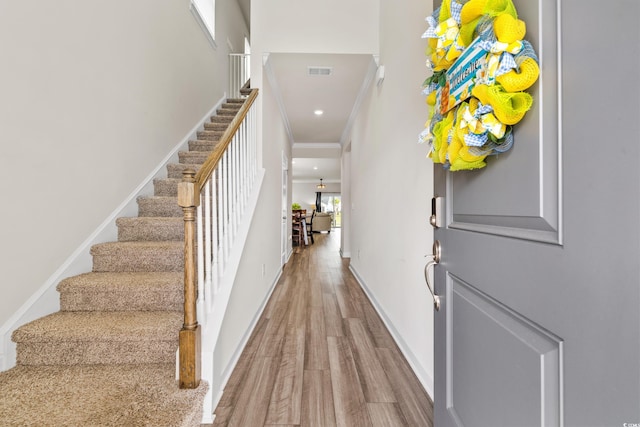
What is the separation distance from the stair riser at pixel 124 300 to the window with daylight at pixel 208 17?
3.70m

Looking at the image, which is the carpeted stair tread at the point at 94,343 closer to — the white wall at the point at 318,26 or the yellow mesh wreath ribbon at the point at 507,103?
the yellow mesh wreath ribbon at the point at 507,103

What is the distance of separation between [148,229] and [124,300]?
688 millimetres

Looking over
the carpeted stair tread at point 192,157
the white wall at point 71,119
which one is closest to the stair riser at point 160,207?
the white wall at point 71,119

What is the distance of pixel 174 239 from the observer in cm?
227

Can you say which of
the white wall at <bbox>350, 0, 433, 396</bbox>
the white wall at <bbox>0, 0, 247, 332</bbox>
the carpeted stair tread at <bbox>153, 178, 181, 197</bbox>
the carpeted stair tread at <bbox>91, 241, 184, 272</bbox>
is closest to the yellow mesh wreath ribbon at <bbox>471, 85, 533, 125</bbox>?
the white wall at <bbox>350, 0, 433, 396</bbox>

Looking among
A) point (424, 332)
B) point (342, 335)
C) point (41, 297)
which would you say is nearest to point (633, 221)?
point (424, 332)

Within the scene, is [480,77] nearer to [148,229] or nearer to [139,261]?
[139,261]

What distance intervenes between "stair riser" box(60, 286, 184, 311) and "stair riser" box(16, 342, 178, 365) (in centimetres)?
26

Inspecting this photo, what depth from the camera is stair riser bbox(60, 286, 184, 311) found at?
1.70 metres

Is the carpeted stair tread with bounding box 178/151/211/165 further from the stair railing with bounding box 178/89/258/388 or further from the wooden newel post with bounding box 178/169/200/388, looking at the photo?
the wooden newel post with bounding box 178/169/200/388

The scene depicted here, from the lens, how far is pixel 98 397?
123cm

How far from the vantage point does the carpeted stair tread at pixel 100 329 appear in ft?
4.74

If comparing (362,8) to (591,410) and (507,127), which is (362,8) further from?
(591,410)

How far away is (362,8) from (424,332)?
313 cm
